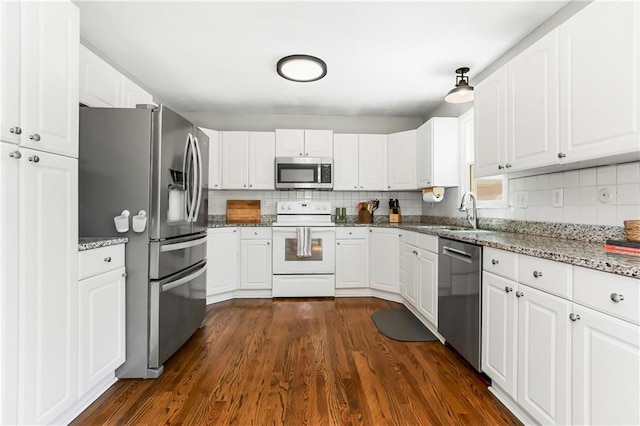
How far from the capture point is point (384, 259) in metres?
3.61

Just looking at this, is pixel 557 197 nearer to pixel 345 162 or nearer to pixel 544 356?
pixel 544 356

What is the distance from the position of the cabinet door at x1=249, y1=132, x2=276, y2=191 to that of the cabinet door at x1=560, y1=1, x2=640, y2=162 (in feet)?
10.2

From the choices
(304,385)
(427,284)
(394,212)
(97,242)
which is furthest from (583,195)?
(97,242)

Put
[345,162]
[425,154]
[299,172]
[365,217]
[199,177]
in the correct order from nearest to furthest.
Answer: [199,177]
[425,154]
[299,172]
[345,162]
[365,217]

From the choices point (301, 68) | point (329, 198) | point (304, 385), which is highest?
point (301, 68)

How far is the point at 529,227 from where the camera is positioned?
220 cm

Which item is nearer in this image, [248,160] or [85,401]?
[85,401]

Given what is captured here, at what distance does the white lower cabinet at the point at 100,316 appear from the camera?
1548 millimetres

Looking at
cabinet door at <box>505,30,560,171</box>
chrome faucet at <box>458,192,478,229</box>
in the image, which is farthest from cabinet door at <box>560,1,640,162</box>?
chrome faucet at <box>458,192,478,229</box>

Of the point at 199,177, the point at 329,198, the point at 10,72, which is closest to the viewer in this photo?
the point at 10,72

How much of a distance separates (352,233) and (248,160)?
5.59ft

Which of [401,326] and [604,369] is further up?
[604,369]

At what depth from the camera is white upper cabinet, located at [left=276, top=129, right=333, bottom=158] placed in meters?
3.91

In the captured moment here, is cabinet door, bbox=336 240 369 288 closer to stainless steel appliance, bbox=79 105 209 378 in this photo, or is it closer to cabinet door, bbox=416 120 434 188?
cabinet door, bbox=416 120 434 188
